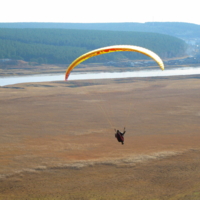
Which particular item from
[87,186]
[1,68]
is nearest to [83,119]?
[87,186]

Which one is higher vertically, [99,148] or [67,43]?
[67,43]

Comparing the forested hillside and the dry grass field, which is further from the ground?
the forested hillside

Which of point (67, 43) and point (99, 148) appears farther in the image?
point (67, 43)

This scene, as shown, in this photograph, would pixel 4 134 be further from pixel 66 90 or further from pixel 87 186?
pixel 66 90

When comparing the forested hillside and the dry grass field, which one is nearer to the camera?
the dry grass field

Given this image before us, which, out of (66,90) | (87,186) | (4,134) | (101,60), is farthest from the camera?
(101,60)
